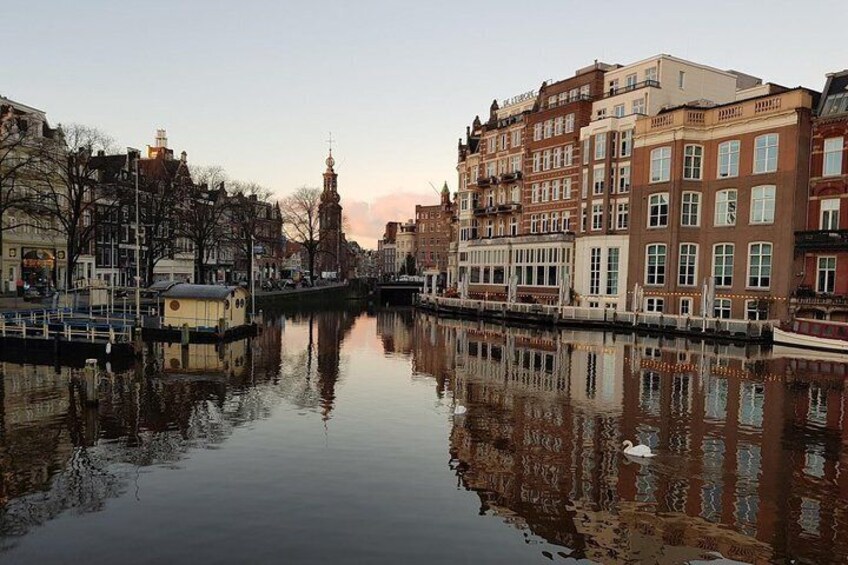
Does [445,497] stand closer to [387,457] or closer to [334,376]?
[387,457]

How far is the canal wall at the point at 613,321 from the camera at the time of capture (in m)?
49.1

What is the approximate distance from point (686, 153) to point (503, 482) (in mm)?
50875

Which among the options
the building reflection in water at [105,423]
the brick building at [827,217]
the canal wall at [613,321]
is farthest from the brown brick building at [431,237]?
the building reflection in water at [105,423]

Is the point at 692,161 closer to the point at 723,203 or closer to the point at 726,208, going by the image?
the point at 723,203

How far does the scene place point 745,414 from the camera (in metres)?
24.5

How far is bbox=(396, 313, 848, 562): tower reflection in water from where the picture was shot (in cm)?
1348

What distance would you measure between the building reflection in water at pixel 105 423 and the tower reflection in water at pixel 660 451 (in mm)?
8831

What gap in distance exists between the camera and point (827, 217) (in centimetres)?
5091

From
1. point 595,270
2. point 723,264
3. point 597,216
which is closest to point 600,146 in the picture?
point 597,216

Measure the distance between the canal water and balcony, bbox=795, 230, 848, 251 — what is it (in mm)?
21426

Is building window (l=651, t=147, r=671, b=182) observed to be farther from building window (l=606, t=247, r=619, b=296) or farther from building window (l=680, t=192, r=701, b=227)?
building window (l=606, t=247, r=619, b=296)

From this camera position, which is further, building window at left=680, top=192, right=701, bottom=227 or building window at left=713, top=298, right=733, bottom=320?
building window at left=680, top=192, right=701, bottom=227

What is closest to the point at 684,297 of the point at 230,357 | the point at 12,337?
the point at 230,357

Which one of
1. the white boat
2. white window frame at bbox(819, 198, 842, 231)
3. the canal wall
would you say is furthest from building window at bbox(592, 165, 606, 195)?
the white boat
